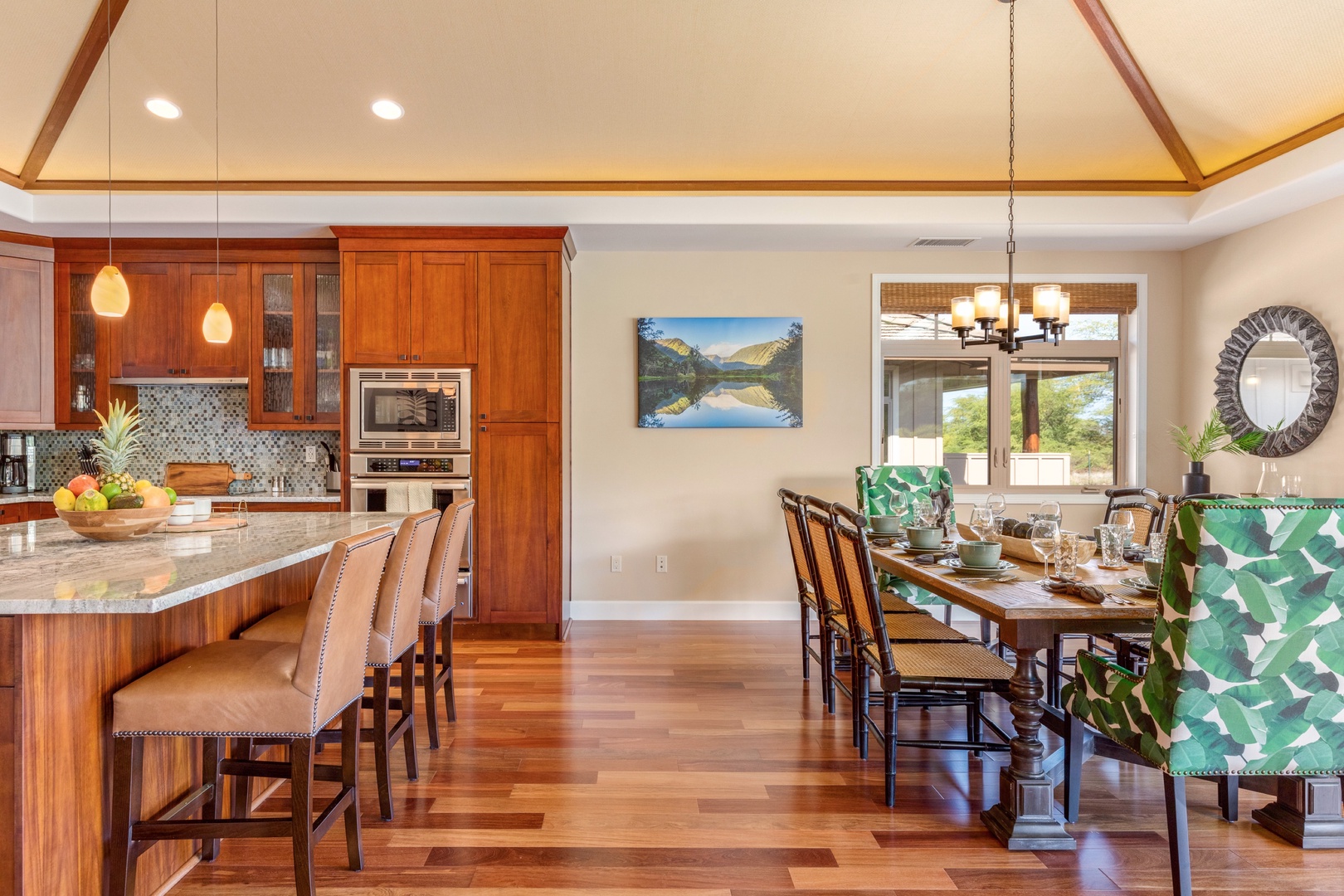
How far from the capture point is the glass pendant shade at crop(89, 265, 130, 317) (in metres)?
2.52

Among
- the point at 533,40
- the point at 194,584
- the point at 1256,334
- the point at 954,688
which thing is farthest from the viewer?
the point at 1256,334

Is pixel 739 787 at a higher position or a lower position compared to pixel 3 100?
lower

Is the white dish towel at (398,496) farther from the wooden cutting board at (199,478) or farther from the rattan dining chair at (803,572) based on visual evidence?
the rattan dining chair at (803,572)


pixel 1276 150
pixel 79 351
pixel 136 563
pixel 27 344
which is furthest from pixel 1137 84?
pixel 27 344

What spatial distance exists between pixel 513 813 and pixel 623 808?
0.34 meters

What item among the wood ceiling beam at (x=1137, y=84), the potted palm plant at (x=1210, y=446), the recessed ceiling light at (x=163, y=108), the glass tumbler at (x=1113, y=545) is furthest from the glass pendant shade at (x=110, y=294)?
the potted palm plant at (x=1210, y=446)

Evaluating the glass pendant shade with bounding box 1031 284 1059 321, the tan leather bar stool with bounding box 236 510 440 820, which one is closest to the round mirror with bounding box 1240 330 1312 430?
the glass pendant shade with bounding box 1031 284 1059 321

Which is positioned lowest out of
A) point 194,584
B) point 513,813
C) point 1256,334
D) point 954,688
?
point 513,813

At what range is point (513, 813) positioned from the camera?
224 centimetres

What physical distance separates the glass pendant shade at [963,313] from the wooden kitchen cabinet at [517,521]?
2265 mm

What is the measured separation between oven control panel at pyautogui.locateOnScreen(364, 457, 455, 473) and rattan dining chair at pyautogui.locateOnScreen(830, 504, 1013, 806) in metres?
2.58

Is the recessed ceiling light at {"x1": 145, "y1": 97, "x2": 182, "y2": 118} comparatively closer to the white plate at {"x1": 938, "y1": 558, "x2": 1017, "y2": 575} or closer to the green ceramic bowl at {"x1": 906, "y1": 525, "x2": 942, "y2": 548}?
the green ceramic bowl at {"x1": 906, "y1": 525, "x2": 942, "y2": 548}

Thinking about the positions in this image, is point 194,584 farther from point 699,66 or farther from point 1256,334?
point 1256,334

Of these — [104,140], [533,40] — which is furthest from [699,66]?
[104,140]
